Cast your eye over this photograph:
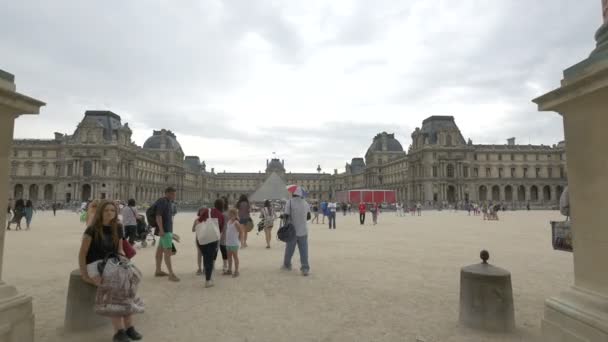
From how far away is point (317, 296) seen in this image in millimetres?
5285

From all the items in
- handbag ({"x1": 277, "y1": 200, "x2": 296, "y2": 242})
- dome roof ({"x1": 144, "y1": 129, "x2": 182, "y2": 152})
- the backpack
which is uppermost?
dome roof ({"x1": 144, "y1": 129, "x2": 182, "y2": 152})

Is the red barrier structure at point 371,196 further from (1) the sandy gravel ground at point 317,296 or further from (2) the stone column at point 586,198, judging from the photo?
(2) the stone column at point 586,198

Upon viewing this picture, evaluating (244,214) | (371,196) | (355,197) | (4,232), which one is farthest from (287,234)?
(355,197)

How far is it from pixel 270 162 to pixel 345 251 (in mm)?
116287

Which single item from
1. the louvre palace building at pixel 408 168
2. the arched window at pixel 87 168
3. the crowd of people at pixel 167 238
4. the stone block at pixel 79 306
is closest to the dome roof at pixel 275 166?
the louvre palace building at pixel 408 168

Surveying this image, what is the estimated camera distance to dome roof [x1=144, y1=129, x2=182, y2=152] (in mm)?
86438

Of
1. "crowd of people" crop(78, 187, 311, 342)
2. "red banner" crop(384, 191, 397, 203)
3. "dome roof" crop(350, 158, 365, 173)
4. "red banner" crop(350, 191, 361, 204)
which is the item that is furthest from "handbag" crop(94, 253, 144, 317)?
"dome roof" crop(350, 158, 365, 173)

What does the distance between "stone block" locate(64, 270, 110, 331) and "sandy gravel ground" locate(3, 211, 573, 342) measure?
15 centimetres

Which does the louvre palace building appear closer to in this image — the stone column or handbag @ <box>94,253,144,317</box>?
handbag @ <box>94,253,144,317</box>

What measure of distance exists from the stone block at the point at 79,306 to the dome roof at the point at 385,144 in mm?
87704

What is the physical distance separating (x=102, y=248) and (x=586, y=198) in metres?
4.64

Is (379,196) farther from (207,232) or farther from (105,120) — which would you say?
(105,120)

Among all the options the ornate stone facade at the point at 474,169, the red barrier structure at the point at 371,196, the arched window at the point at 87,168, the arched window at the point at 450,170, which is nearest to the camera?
the red barrier structure at the point at 371,196

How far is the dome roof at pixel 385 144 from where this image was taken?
292 feet
